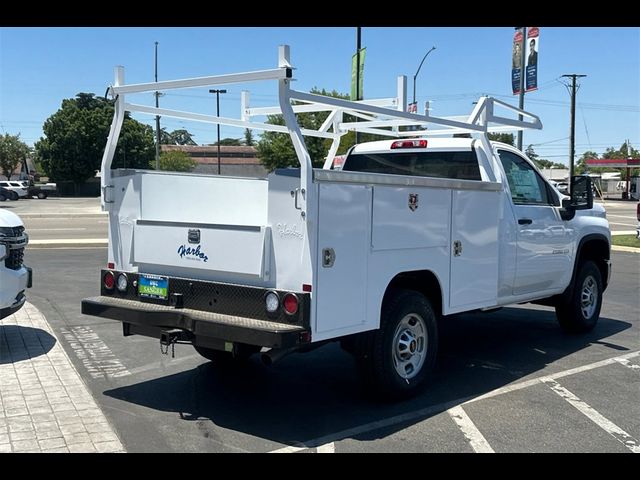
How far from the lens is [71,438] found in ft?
15.4

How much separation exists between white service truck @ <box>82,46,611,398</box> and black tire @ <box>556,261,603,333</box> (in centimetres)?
152

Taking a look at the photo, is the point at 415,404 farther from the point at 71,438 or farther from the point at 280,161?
the point at 280,161

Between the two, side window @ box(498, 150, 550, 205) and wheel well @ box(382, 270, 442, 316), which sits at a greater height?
side window @ box(498, 150, 550, 205)

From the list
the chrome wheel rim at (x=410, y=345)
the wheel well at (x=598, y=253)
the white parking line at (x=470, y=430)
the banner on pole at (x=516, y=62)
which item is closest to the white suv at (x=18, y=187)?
the banner on pole at (x=516, y=62)

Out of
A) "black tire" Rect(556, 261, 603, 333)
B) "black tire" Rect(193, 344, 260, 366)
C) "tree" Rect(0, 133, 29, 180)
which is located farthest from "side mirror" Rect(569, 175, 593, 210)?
"tree" Rect(0, 133, 29, 180)

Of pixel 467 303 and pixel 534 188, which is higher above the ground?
pixel 534 188

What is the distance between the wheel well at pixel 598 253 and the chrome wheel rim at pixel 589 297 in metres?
0.27

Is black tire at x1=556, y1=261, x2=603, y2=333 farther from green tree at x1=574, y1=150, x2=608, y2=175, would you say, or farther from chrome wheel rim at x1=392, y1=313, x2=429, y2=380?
green tree at x1=574, y1=150, x2=608, y2=175

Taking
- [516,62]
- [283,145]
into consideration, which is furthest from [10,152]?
[516,62]

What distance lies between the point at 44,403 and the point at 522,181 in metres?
5.14

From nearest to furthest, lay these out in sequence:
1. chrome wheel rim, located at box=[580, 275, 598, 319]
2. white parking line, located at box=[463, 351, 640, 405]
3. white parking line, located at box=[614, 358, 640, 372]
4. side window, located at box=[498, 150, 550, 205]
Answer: white parking line, located at box=[463, 351, 640, 405]
white parking line, located at box=[614, 358, 640, 372]
side window, located at box=[498, 150, 550, 205]
chrome wheel rim, located at box=[580, 275, 598, 319]

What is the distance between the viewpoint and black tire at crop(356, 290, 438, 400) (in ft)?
17.3

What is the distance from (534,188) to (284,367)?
3.36 m
